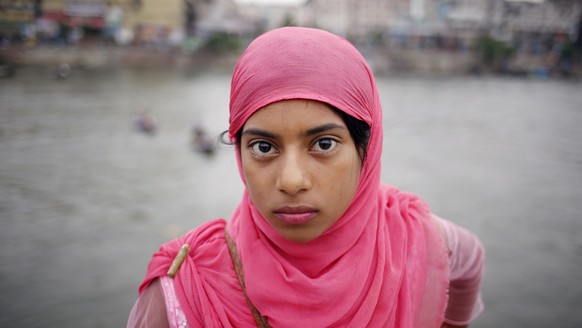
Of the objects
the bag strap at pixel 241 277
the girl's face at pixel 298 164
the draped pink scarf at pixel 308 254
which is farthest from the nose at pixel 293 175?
the bag strap at pixel 241 277

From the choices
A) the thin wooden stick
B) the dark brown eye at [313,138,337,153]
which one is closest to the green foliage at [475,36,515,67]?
the dark brown eye at [313,138,337,153]

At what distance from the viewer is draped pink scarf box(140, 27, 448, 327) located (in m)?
0.86

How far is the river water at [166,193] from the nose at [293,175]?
313 millimetres

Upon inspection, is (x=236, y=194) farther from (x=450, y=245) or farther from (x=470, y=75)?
(x=470, y=75)

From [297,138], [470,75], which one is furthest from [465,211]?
[470,75]

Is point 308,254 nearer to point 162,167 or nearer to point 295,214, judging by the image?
point 295,214

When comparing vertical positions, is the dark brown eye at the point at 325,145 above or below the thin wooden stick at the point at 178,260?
above

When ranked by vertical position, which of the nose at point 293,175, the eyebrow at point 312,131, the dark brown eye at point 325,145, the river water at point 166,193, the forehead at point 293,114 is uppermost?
the forehead at point 293,114

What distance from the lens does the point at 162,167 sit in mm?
10609

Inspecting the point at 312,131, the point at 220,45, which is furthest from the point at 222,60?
the point at 312,131

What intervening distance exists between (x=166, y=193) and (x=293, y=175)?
27.8ft

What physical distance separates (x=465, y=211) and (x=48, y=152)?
433 inches

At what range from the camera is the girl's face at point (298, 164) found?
2.68 feet

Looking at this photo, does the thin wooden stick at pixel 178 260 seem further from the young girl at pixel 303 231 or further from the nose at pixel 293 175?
the nose at pixel 293 175
